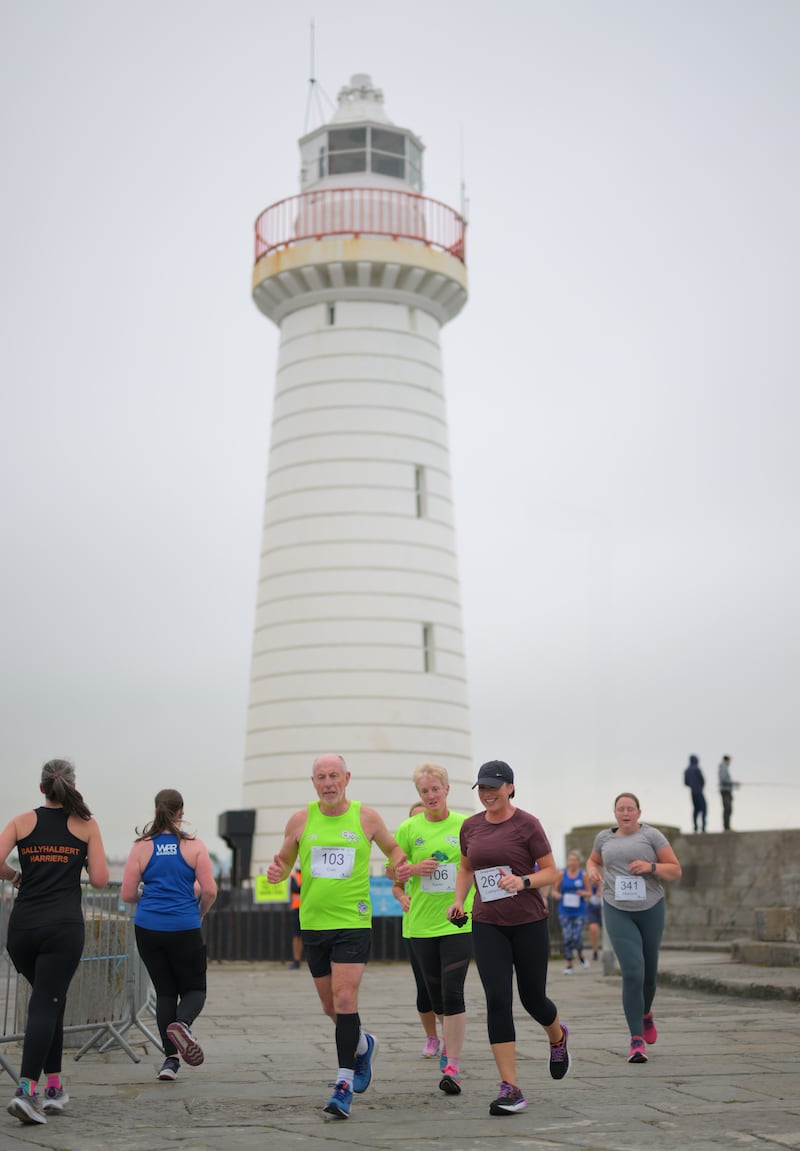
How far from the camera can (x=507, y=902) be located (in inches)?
307

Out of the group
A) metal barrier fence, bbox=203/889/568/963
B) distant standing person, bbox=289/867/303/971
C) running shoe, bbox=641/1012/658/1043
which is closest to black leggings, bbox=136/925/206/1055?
running shoe, bbox=641/1012/658/1043

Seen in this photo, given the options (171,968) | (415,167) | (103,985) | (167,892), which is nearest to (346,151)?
(415,167)

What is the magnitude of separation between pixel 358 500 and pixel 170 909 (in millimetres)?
18157

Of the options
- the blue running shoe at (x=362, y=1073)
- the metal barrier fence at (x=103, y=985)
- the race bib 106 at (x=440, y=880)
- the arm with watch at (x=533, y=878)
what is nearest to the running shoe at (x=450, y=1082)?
the blue running shoe at (x=362, y=1073)

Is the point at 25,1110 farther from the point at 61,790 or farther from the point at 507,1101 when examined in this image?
the point at 507,1101

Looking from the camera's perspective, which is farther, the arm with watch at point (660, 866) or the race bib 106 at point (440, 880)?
the arm with watch at point (660, 866)

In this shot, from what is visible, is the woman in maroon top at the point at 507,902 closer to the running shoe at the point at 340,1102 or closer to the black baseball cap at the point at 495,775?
the black baseball cap at the point at 495,775

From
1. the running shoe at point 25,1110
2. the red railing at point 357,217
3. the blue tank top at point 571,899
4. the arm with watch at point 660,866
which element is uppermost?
the red railing at point 357,217

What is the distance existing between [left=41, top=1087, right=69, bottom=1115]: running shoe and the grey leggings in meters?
3.56

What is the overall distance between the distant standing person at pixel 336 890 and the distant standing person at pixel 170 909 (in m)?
0.68

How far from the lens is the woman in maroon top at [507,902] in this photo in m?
7.72

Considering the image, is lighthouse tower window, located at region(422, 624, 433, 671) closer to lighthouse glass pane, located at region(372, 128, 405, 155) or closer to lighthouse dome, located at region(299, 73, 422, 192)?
lighthouse dome, located at region(299, 73, 422, 192)

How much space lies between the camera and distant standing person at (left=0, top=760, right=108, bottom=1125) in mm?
7629

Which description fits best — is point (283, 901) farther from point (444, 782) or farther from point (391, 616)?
point (444, 782)
